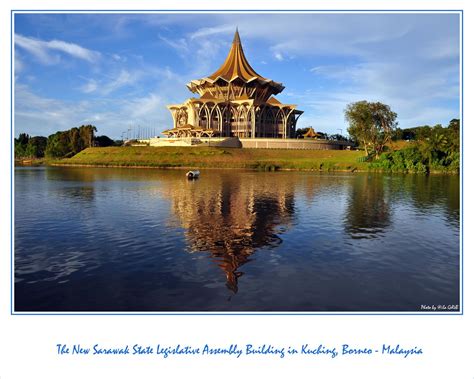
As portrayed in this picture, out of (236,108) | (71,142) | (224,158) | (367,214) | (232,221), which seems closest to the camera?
(232,221)

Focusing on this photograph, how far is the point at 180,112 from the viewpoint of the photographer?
380ft

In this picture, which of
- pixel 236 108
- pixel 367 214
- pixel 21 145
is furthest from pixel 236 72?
pixel 367 214

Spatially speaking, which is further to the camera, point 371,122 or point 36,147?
point 36,147

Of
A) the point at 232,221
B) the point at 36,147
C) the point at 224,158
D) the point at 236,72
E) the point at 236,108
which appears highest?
the point at 236,72

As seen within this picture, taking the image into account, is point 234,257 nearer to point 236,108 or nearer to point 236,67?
point 236,108

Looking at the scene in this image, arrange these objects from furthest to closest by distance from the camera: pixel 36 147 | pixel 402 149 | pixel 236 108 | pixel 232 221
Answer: pixel 36 147, pixel 236 108, pixel 402 149, pixel 232 221

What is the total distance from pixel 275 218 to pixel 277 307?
12.1m

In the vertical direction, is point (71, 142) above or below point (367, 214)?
above

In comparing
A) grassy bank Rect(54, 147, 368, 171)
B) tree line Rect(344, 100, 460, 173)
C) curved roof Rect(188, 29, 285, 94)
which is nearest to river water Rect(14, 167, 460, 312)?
tree line Rect(344, 100, 460, 173)

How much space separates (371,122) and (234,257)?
Result: 67.8 m

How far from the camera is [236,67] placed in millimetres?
111062

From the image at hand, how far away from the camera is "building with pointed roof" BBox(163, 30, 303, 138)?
10375cm

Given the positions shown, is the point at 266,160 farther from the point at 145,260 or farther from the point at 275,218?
the point at 145,260

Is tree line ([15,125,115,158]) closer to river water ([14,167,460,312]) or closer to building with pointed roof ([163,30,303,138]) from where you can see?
building with pointed roof ([163,30,303,138])
